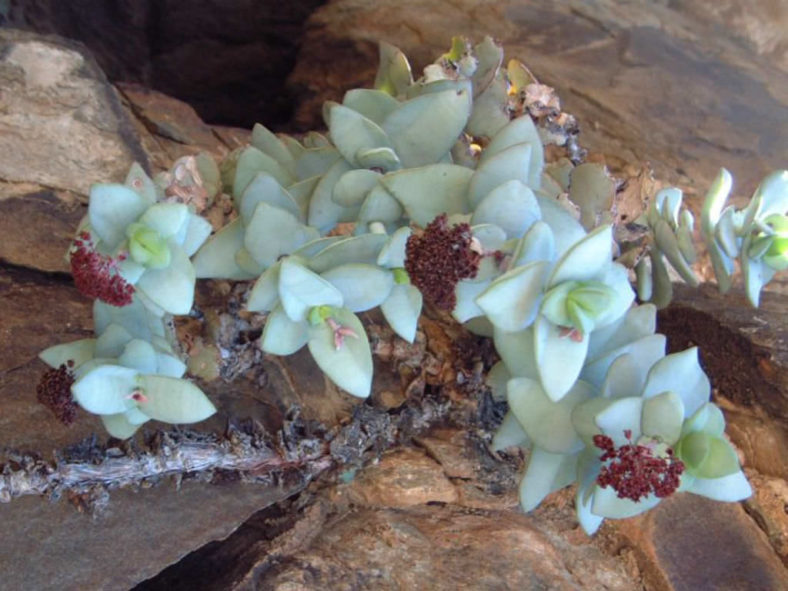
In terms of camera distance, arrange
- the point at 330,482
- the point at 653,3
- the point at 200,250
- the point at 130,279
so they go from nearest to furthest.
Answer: the point at 130,279, the point at 200,250, the point at 330,482, the point at 653,3

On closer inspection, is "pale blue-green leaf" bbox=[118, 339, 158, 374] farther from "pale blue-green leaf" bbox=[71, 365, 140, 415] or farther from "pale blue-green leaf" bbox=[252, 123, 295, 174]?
"pale blue-green leaf" bbox=[252, 123, 295, 174]

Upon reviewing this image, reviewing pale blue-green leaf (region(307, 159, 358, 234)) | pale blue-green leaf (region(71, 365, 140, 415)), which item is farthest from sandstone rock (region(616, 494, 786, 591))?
pale blue-green leaf (region(71, 365, 140, 415))

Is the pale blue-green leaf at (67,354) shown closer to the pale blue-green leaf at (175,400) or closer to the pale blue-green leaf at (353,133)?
the pale blue-green leaf at (175,400)

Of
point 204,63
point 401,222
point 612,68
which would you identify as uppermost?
point 401,222

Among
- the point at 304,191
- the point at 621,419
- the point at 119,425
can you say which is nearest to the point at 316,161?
the point at 304,191

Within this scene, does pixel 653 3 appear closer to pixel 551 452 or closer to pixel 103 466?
pixel 551 452

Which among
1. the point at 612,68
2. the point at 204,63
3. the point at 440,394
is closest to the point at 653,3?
the point at 612,68
